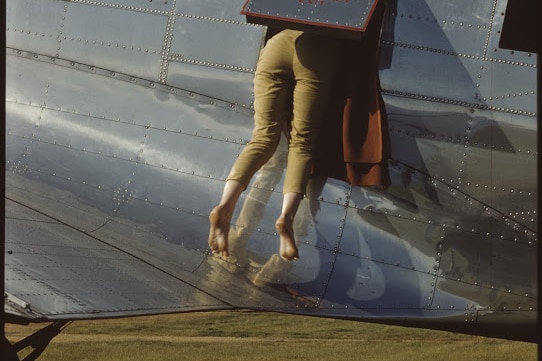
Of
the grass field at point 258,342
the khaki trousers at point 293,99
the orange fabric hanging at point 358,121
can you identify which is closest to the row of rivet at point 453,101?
the orange fabric hanging at point 358,121

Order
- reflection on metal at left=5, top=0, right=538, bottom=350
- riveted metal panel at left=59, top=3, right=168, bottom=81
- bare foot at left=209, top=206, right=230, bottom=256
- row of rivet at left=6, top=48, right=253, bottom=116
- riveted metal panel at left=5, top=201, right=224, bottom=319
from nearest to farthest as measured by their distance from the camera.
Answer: riveted metal panel at left=5, top=201, right=224, bottom=319
reflection on metal at left=5, top=0, right=538, bottom=350
bare foot at left=209, top=206, right=230, bottom=256
row of rivet at left=6, top=48, right=253, bottom=116
riveted metal panel at left=59, top=3, right=168, bottom=81

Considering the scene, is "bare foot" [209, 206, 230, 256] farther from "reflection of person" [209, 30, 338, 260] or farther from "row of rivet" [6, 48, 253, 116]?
"row of rivet" [6, 48, 253, 116]

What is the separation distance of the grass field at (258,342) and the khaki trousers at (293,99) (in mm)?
5465

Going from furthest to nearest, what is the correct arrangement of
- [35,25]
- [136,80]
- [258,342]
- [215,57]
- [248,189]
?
[258,342], [35,25], [136,80], [215,57], [248,189]

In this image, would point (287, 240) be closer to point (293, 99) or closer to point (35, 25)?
point (293, 99)

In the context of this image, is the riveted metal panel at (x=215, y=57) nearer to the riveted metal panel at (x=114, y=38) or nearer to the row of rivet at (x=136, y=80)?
the row of rivet at (x=136, y=80)

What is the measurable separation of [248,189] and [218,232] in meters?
0.35

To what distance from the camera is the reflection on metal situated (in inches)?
265

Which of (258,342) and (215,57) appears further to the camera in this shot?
(258,342)

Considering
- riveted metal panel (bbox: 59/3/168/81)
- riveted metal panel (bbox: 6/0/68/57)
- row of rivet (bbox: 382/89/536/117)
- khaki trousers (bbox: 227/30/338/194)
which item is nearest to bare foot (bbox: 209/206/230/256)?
khaki trousers (bbox: 227/30/338/194)

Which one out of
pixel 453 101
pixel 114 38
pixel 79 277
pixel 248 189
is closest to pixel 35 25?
pixel 114 38

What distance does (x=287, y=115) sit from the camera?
6.92m

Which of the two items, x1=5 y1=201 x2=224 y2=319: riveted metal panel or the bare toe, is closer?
x1=5 y1=201 x2=224 y2=319: riveted metal panel

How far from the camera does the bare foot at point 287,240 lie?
Answer: 22.7 ft
